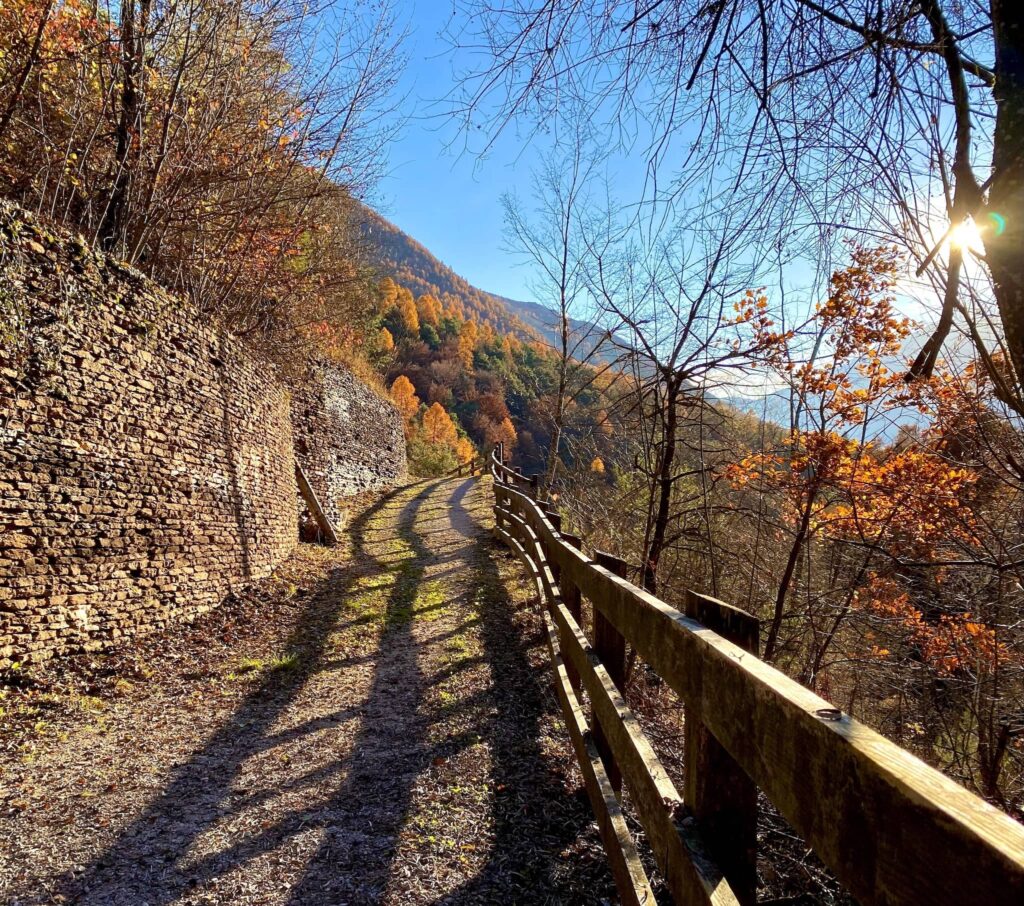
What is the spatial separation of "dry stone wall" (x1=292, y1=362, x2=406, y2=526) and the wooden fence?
42.8ft

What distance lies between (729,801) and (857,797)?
0.73 m

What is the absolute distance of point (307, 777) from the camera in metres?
3.66

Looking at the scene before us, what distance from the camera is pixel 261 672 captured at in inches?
222

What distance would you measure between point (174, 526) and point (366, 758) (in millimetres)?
4303

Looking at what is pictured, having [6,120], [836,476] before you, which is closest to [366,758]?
[836,476]

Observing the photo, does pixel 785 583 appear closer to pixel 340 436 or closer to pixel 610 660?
pixel 610 660

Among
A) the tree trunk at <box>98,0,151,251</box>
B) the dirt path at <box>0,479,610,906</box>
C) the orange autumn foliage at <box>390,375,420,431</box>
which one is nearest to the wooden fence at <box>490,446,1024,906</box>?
the dirt path at <box>0,479,610,906</box>

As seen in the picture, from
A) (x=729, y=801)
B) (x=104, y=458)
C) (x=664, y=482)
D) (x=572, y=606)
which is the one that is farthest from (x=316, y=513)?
(x=729, y=801)

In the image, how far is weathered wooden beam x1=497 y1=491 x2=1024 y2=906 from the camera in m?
0.65

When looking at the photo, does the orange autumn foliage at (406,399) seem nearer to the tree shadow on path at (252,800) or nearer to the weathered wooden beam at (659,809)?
the tree shadow on path at (252,800)

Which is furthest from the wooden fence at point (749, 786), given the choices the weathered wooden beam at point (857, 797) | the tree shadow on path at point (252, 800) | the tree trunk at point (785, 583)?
the tree trunk at point (785, 583)

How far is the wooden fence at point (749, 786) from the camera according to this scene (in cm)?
69

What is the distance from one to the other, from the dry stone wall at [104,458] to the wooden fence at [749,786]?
5021 millimetres

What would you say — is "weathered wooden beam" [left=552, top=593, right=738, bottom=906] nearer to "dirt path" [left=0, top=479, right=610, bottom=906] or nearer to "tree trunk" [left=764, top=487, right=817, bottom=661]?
"dirt path" [left=0, top=479, right=610, bottom=906]
